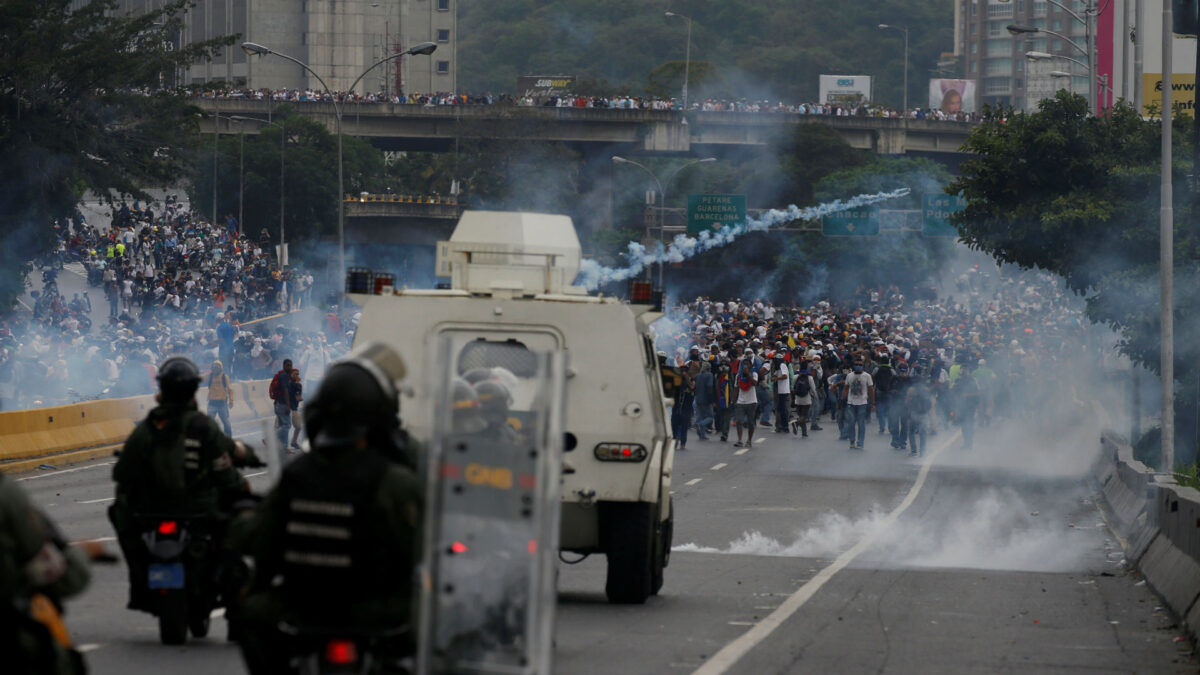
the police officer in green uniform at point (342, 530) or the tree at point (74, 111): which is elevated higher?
the tree at point (74, 111)

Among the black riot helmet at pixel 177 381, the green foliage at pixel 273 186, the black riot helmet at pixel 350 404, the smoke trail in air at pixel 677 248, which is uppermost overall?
the green foliage at pixel 273 186

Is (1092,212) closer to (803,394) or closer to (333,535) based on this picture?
(803,394)

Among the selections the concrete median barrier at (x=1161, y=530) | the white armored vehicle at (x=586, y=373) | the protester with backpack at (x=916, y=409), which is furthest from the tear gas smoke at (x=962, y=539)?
the protester with backpack at (x=916, y=409)

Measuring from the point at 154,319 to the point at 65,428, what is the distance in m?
18.0

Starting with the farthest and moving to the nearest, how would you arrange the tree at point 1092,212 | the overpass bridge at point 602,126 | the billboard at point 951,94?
the billboard at point 951,94, the overpass bridge at point 602,126, the tree at point 1092,212

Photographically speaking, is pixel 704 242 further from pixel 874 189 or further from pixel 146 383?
pixel 874 189

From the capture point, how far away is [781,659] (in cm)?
1034

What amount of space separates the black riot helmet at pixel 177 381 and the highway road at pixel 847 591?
4.66 ft

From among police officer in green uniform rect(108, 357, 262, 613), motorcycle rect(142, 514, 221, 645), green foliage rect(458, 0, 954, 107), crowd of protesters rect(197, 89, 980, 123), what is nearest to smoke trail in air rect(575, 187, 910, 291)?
motorcycle rect(142, 514, 221, 645)

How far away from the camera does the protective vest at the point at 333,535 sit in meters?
5.52

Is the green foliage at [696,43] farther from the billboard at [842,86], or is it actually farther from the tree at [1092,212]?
the tree at [1092,212]

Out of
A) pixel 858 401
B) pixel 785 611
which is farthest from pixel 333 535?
pixel 858 401

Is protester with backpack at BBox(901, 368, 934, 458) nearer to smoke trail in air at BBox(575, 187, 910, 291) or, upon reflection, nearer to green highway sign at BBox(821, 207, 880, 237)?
smoke trail in air at BBox(575, 187, 910, 291)

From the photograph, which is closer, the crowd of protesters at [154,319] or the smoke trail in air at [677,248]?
the crowd of protesters at [154,319]
